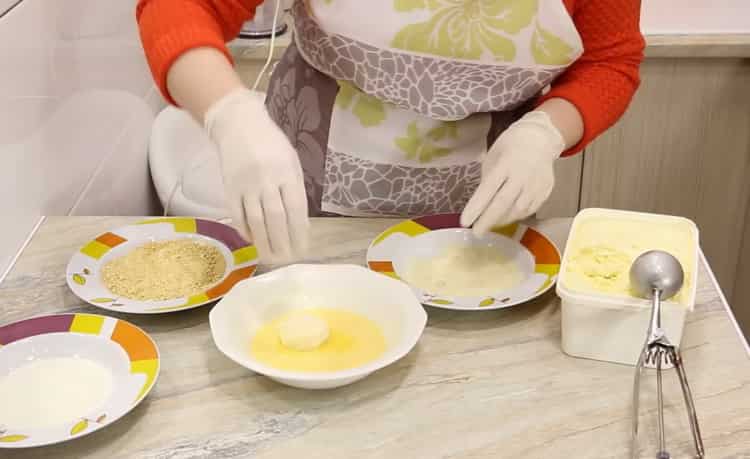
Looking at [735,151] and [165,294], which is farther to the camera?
[735,151]

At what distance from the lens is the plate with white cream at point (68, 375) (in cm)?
73

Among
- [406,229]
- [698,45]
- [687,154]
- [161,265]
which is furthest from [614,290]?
[687,154]

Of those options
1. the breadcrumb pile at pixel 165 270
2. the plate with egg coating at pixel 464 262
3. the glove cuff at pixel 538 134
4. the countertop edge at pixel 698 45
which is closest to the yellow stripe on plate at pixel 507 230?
the plate with egg coating at pixel 464 262

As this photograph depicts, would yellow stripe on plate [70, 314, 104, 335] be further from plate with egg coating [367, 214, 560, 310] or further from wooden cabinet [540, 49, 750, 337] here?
wooden cabinet [540, 49, 750, 337]

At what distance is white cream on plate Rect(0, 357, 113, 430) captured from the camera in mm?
740

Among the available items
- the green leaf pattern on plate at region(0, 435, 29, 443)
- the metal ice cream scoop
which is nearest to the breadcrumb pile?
the green leaf pattern on plate at region(0, 435, 29, 443)

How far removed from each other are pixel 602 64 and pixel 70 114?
2.32ft

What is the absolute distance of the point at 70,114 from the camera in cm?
115

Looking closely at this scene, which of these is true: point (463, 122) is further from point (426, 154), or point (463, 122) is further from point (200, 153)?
point (200, 153)

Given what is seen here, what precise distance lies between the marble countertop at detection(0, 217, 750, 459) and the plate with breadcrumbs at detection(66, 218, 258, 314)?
0.02 meters

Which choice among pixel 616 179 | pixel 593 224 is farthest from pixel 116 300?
pixel 616 179

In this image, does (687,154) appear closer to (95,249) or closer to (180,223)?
(180,223)

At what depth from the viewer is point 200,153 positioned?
5.28ft

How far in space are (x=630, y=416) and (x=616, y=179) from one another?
1.27m
